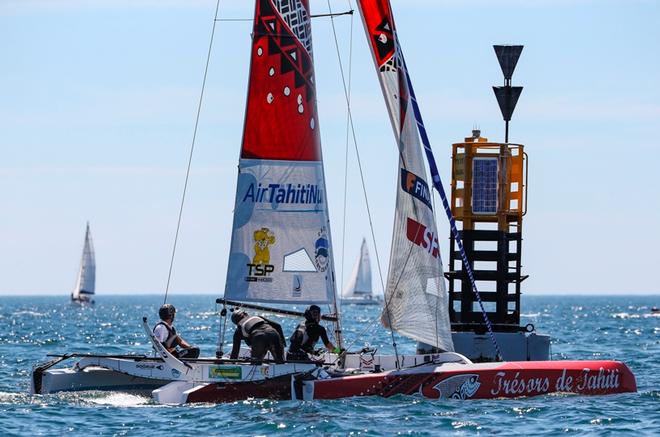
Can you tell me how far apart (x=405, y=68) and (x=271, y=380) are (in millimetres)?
6097

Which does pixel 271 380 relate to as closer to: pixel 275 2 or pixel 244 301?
pixel 244 301

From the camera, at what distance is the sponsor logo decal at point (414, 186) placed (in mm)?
23141

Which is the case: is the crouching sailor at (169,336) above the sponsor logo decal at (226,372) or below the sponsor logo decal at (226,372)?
above

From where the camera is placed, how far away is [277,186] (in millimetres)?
23219

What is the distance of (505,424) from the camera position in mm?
19438

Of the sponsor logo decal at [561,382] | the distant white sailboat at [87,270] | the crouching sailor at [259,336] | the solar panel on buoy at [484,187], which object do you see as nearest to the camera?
the crouching sailor at [259,336]

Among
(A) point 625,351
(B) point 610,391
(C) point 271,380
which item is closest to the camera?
(C) point 271,380

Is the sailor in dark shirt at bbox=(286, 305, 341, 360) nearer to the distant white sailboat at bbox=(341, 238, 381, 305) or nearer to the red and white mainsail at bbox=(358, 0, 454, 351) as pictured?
the red and white mainsail at bbox=(358, 0, 454, 351)

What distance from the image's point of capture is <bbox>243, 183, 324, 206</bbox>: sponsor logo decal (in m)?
23.2

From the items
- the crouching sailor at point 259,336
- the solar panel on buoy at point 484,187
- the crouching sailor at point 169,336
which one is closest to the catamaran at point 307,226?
the crouching sailor at point 169,336

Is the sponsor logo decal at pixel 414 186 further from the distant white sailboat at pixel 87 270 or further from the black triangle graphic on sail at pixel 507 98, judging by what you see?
the distant white sailboat at pixel 87 270

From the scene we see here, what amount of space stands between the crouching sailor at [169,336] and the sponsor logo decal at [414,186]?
4536 mm

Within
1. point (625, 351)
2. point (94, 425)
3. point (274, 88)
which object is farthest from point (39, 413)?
point (625, 351)

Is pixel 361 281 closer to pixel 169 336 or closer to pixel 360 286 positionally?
pixel 360 286
